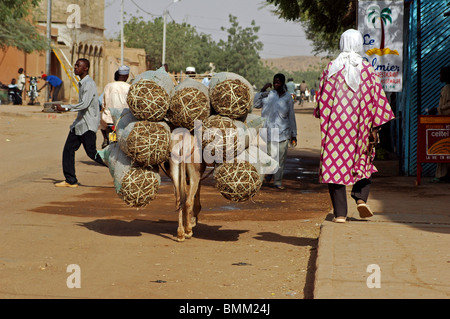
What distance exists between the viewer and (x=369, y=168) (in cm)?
795

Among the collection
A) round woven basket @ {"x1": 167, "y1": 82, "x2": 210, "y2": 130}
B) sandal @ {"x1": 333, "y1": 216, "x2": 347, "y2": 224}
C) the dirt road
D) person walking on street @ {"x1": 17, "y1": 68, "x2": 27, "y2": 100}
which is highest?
person walking on street @ {"x1": 17, "y1": 68, "x2": 27, "y2": 100}

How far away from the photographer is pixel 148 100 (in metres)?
7.55

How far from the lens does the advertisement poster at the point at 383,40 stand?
1289cm

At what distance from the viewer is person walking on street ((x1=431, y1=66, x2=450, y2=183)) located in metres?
12.4

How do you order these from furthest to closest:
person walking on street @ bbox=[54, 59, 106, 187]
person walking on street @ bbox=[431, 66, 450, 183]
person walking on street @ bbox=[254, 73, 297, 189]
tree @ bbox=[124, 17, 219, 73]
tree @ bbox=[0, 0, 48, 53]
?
tree @ bbox=[124, 17, 219, 73], tree @ bbox=[0, 0, 48, 53], person walking on street @ bbox=[254, 73, 297, 189], person walking on street @ bbox=[431, 66, 450, 183], person walking on street @ bbox=[54, 59, 106, 187]

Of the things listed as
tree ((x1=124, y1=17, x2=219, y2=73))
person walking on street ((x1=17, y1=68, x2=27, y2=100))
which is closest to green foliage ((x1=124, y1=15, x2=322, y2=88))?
tree ((x1=124, y1=17, x2=219, y2=73))

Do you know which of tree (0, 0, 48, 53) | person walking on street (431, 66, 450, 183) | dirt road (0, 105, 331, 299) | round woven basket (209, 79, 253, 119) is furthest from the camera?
tree (0, 0, 48, 53)

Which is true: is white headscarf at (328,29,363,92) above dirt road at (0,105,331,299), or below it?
above

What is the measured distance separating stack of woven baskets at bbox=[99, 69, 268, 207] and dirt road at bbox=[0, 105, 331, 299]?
0.61m

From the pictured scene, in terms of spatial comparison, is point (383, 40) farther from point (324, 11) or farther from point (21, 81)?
point (21, 81)

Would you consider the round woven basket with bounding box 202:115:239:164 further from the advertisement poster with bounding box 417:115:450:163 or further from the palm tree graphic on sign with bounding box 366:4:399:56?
the palm tree graphic on sign with bounding box 366:4:399:56

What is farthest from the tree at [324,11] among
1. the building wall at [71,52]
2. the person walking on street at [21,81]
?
the building wall at [71,52]

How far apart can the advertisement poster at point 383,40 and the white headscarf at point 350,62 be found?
529cm
